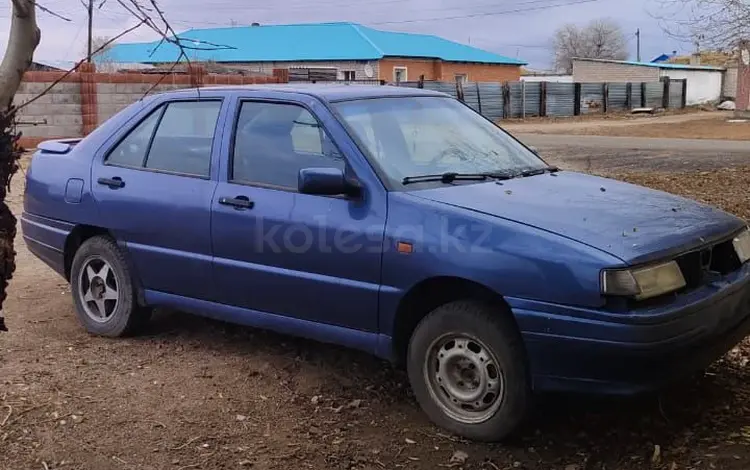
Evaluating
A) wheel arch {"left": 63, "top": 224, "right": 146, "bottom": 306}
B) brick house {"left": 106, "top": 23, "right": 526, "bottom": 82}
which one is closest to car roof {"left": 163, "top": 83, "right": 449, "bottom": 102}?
wheel arch {"left": 63, "top": 224, "right": 146, "bottom": 306}

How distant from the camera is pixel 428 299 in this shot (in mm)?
4305

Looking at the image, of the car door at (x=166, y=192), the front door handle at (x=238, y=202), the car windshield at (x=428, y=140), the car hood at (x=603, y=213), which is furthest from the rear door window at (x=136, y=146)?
the car hood at (x=603, y=213)

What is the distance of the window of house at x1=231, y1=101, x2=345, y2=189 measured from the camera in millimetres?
4766

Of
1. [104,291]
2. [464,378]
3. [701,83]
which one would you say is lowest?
[464,378]

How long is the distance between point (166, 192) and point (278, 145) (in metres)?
0.80

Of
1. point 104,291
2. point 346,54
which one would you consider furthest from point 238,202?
point 346,54

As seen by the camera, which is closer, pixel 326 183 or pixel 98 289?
pixel 326 183

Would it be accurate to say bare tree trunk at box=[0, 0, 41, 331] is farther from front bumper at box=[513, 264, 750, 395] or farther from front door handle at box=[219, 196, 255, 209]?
front bumper at box=[513, 264, 750, 395]

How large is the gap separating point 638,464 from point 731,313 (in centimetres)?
86

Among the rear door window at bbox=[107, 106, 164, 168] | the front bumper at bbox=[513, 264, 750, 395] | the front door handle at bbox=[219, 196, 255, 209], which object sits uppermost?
the rear door window at bbox=[107, 106, 164, 168]

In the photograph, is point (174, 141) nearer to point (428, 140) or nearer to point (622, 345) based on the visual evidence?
point (428, 140)

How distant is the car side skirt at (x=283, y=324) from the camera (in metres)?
4.42

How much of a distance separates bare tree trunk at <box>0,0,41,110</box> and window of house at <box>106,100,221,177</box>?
91.3 inches

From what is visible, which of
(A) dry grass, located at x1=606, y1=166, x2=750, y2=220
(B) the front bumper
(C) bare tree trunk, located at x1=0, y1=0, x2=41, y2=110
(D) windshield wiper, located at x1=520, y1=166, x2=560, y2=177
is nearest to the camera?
(C) bare tree trunk, located at x1=0, y1=0, x2=41, y2=110
